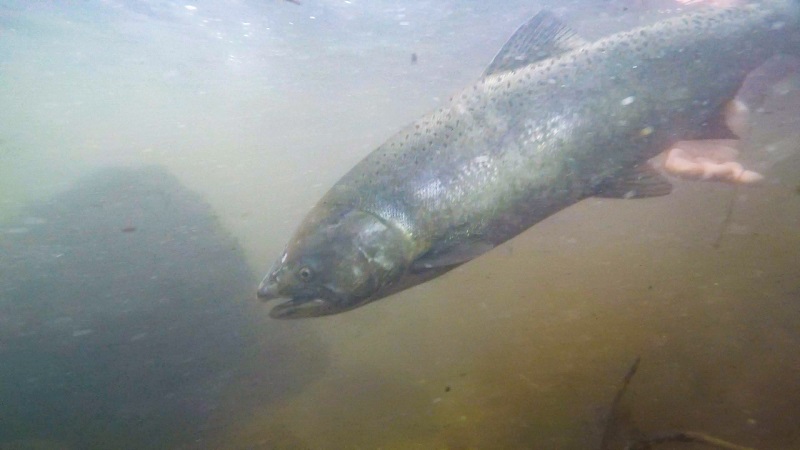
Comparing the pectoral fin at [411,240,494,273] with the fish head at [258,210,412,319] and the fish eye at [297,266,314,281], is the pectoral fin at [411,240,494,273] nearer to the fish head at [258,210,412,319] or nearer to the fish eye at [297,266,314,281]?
the fish head at [258,210,412,319]

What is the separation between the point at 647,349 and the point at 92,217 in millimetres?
21998

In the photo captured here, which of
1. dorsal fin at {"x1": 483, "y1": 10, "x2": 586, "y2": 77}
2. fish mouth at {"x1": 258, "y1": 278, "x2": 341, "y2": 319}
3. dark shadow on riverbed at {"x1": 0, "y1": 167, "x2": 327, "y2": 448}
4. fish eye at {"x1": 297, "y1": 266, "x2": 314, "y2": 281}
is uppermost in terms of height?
dorsal fin at {"x1": 483, "y1": 10, "x2": 586, "y2": 77}

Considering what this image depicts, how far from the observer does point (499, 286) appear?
8.28 meters

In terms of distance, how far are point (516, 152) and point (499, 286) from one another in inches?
208

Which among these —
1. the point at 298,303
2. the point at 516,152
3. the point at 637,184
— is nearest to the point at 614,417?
the point at 637,184

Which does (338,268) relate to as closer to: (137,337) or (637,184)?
(637,184)

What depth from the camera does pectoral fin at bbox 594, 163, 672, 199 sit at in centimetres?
351

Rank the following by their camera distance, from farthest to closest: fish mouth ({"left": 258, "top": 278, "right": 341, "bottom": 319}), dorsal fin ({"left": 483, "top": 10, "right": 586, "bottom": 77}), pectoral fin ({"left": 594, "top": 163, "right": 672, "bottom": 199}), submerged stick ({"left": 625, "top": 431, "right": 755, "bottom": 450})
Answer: dorsal fin ({"left": 483, "top": 10, "right": 586, "bottom": 77}) < pectoral fin ({"left": 594, "top": 163, "right": 672, "bottom": 199}) < submerged stick ({"left": 625, "top": 431, "right": 755, "bottom": 450}) < fish mouth ({"left": 258, "top": 278, "right": 341, "bottom": 319})

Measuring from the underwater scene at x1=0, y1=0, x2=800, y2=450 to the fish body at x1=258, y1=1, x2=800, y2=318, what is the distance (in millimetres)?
18

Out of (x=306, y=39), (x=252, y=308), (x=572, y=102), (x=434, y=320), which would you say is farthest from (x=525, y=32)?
(x=306, y=39)

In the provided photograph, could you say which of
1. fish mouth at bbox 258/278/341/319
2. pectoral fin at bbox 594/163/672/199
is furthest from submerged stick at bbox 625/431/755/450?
fish mouth at bbox 258/278/341/319

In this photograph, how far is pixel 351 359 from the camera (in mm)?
7070

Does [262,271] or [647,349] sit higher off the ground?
[647,349]

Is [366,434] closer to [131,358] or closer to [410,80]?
[131,358]
